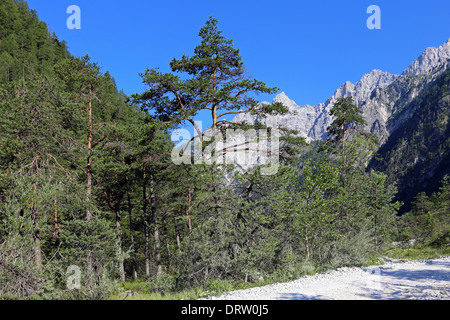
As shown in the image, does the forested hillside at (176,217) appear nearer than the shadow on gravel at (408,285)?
No

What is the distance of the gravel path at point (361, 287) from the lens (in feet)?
22.6

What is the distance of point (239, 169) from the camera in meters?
11.7

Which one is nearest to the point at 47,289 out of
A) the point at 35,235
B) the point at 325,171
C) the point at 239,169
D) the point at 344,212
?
the point at 35,235

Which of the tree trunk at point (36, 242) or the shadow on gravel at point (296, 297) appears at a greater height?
the tree trunk at point (36, 242)

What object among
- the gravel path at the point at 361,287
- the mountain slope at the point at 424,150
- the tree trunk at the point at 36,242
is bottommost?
the gravel path at the point at 361,287

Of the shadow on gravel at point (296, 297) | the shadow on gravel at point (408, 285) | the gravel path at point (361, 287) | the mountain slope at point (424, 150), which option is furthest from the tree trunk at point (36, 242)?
the mountain slope at point (424, 150)

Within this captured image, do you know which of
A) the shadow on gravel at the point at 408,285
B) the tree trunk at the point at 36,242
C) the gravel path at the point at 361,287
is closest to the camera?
the shadow on gravel at the point at 408,285

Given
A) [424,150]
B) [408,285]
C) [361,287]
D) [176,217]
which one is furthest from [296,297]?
[424,150]

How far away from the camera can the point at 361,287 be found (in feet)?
26.1

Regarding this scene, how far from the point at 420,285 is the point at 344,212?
7600mm

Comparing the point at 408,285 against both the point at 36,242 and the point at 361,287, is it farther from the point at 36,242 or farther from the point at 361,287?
the point at 36,242

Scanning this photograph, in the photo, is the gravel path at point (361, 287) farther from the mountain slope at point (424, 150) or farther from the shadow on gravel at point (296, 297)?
the mountain slope at point (424, 150)

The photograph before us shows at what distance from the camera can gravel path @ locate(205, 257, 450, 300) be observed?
22.6 ft

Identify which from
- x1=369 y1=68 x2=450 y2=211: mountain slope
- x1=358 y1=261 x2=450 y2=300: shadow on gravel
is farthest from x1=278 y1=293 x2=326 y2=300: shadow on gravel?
x1=369 y1=68 x2=450 y2=211: mountain slope
